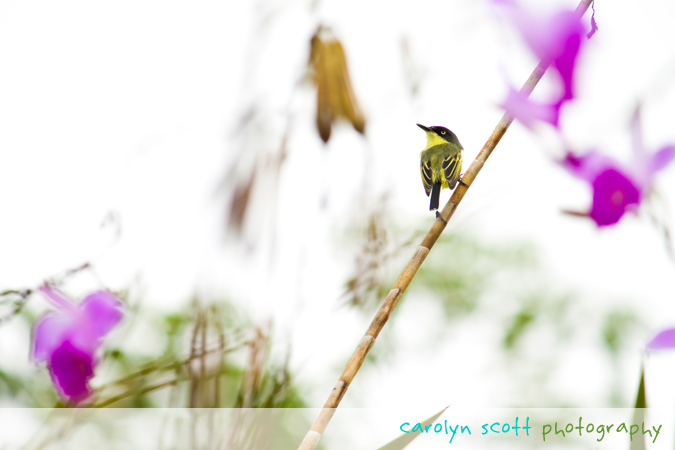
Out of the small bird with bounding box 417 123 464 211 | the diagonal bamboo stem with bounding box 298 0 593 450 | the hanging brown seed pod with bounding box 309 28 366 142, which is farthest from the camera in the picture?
the small bird with bounding box 417 123 464 211

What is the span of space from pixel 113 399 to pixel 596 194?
190 mm

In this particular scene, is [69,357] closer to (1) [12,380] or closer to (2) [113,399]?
(2) [113,399]

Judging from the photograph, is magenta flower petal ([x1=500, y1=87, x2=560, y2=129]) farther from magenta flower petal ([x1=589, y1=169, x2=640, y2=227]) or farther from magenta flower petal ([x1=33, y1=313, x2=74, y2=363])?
magenta flower petal ([x1=33, y1=313, x2=74, y2=363])

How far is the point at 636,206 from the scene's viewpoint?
0.61 ft

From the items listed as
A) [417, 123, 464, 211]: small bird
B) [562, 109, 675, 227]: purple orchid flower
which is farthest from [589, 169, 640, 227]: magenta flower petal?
[417, 123, 464, 211]: small bird

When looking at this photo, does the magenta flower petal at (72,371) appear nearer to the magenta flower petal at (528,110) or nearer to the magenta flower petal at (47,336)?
the magenta flower petal at (47,336)

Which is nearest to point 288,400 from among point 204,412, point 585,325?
point 204,412

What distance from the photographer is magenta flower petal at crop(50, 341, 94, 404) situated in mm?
196

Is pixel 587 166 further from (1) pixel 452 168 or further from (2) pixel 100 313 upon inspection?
(1) pixel 452 168

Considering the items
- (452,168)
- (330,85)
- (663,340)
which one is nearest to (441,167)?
(452,168)

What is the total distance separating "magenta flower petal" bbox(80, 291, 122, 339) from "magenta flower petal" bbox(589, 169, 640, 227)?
0.62 feet

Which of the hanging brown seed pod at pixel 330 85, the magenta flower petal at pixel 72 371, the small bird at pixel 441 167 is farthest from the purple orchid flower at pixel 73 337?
the small bird at pixel 441 167

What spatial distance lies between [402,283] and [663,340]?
0.28 feet

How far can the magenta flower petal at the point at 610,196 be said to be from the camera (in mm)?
187
